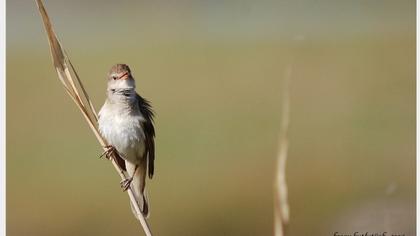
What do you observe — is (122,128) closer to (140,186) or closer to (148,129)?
(148,129)

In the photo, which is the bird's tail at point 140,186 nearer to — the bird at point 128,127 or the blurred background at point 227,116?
the bird at point 128,127

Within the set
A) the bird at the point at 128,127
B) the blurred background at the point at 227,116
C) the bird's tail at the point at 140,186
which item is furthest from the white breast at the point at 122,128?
the blurred background at the point at 227,116

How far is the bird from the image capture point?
2854 millimetres

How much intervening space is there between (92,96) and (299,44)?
126 cm

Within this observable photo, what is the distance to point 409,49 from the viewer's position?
4270 mm

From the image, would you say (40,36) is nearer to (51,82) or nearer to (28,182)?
(51,82)

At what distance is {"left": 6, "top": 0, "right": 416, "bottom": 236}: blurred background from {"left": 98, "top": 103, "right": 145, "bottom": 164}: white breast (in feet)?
2.71

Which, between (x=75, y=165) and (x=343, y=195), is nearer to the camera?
(x=75, y=165)

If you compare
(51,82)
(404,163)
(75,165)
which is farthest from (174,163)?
(404,163)

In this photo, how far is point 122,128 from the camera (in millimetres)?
2879

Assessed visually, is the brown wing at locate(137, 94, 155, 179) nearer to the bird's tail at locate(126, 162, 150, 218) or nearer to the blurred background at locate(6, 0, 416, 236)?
the bird's tail at locate(126, 162, 150, 218)

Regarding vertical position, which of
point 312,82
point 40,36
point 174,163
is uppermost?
point 40,36

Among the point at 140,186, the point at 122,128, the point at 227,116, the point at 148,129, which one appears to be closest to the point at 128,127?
the point at 122,128

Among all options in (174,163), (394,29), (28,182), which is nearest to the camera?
(28,182)
